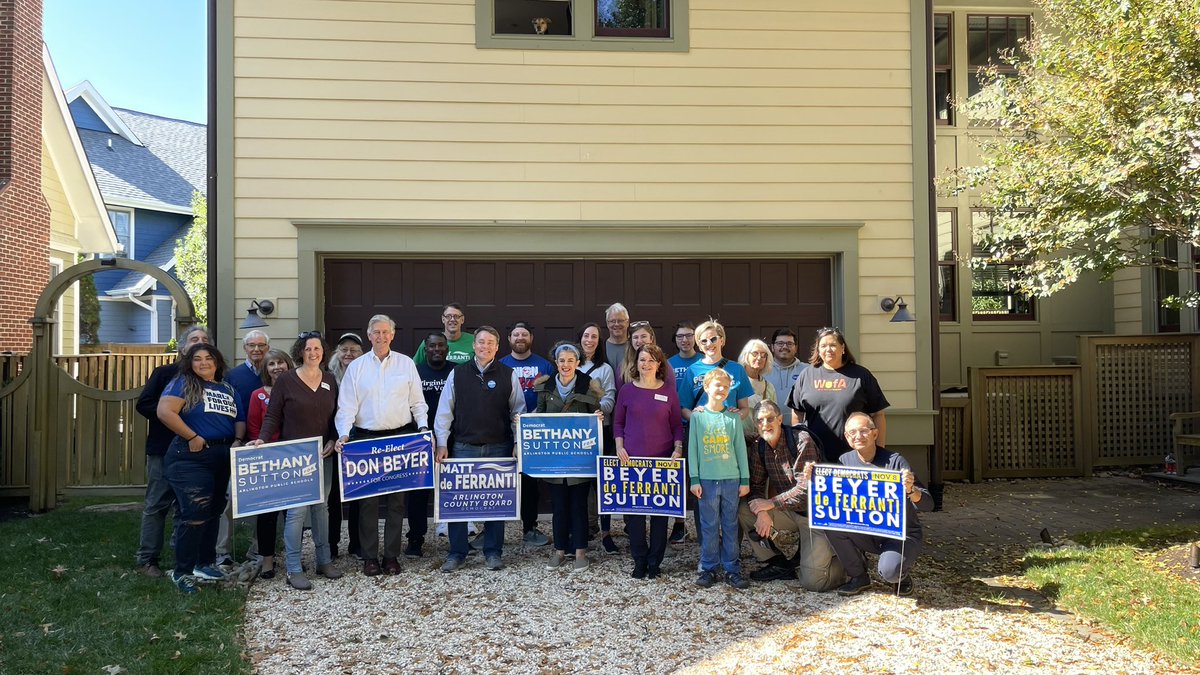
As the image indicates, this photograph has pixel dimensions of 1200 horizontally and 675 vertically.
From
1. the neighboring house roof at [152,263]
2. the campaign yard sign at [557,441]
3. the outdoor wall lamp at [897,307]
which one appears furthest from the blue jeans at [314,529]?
the neighboring house roof at [152,263]

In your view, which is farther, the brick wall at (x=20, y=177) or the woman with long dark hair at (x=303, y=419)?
the brick wall at (x=20, y=177)

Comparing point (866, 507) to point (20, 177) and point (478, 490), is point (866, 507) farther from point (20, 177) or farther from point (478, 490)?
point (20, 177)

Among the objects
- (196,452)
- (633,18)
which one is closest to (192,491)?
(196,452)

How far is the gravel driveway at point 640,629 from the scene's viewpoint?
4262 mm

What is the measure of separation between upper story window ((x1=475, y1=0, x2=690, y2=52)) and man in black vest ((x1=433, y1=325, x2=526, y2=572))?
3494mm

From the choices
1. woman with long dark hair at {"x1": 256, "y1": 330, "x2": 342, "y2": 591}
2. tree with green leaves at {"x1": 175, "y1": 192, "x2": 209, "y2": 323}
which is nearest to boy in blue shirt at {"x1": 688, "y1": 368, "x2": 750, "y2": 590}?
woman with long dark hair at {"x1": 256, "y1": 330, "x2": 342, "y2": 591}

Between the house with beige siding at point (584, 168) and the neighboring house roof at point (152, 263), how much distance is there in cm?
1646

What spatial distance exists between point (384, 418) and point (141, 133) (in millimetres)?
27600

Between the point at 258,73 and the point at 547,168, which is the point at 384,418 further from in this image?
the point at 258,73

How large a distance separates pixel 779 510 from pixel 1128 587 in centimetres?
235

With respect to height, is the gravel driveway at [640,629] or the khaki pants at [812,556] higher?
the khaki pants at [812,556]

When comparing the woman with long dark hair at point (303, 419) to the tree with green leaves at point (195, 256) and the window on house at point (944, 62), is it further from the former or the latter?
the tree with green leaves at point (195, 256)

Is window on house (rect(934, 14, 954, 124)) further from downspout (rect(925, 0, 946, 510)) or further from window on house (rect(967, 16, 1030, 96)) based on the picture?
downspout (rect(925, 0, 946, 510))

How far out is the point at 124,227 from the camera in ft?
77.4
